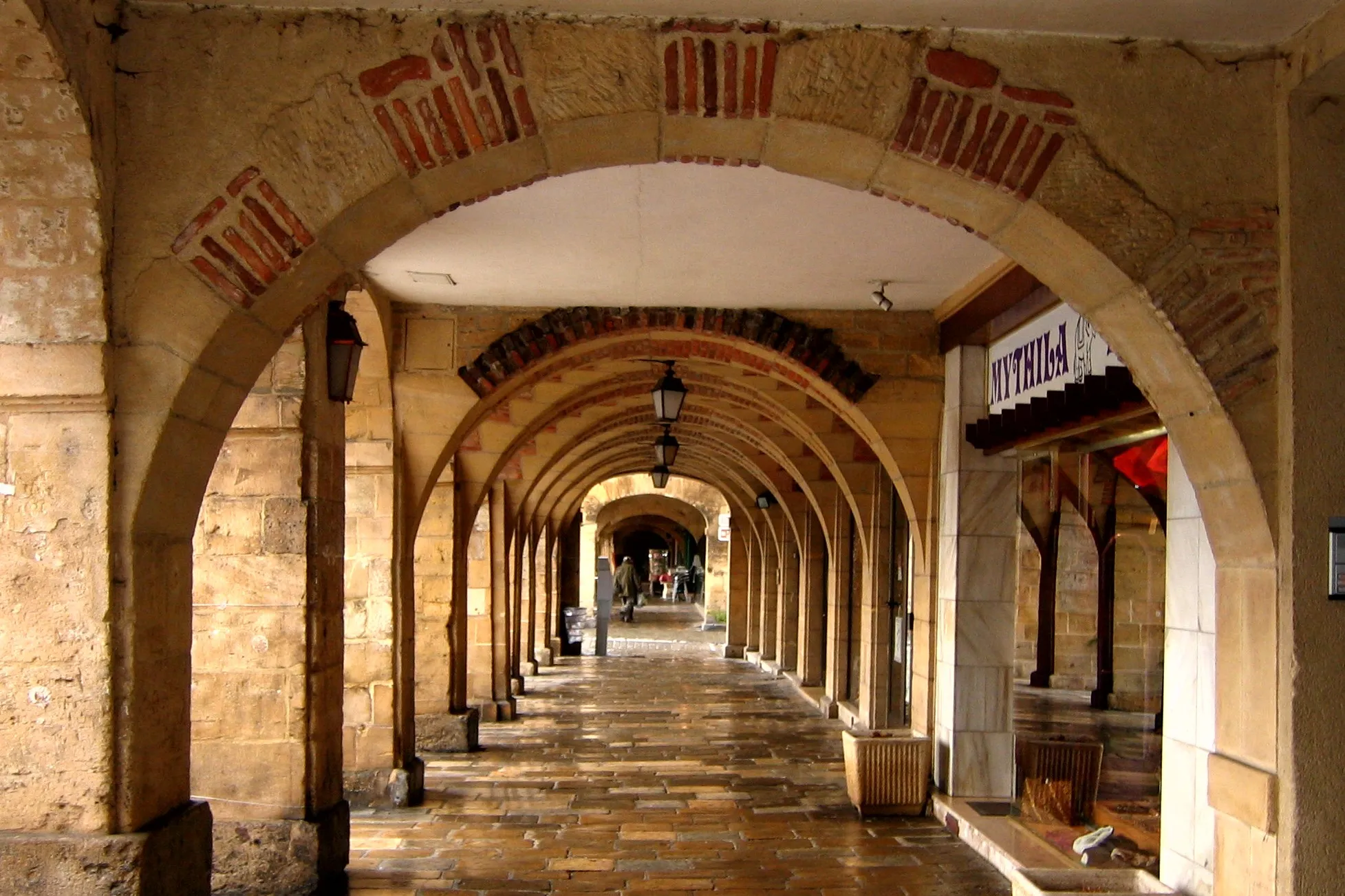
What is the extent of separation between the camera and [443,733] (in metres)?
8.94

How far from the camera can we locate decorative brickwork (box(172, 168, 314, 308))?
3.00 meters

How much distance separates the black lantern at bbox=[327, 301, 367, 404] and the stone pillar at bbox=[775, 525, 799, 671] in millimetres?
10225

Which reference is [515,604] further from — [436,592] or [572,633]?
[572,633]

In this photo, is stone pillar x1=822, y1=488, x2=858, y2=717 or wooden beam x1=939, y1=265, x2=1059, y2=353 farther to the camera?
stone pillar x1=822, y1=488, x2=858, y2=717

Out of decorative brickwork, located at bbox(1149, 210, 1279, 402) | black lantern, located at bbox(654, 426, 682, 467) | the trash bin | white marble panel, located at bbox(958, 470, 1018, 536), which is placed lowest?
the trash bin

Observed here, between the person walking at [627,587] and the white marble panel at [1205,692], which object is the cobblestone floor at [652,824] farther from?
the person walking at [627,587]

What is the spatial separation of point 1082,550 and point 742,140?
4.21 m

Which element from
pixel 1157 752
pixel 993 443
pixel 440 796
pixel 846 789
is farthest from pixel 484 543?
pixel 1157 752

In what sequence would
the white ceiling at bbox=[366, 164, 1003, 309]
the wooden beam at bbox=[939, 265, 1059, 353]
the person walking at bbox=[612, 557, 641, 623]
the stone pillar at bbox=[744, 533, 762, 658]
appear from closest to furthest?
the white ceiling at bbox=[366, 164, 1003, 309]
the wooden beam at bbox=[939, 265, 1059, 353]
the stone pillar at bbox=[744, 533, 762, 658]
the person walking at bbox=[612, 557, 641, 623]

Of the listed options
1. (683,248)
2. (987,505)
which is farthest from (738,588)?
(683,248)

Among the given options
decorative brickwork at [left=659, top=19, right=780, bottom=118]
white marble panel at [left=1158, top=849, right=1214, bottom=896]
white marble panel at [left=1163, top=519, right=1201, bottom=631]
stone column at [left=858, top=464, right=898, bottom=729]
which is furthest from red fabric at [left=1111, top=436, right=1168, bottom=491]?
stone column at [left=858, top=464, right=898, bottom=729]

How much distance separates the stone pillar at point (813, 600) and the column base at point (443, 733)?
5.29m

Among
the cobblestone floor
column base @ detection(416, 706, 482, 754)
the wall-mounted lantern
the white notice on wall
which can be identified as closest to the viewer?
the wall-mounted lantern

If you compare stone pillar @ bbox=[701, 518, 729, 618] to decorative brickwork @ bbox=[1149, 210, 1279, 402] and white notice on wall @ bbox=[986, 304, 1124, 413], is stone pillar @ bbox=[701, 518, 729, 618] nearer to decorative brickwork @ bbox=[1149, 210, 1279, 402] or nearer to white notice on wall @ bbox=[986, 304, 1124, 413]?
white notice on wall @ bbox=[986, 304, 1124, 413]
